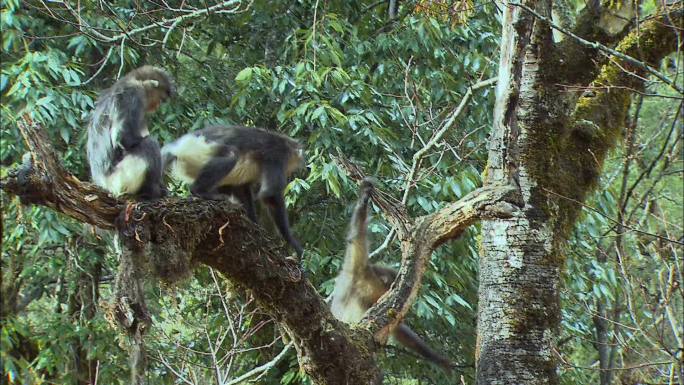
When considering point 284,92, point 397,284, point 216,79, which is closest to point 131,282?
point 397,284

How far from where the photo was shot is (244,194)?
17.8 feet

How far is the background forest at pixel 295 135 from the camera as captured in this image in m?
5.68

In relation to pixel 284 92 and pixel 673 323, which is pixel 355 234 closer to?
pixel 284 92

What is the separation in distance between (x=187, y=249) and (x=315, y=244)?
9.80 ft

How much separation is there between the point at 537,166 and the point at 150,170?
2219mm

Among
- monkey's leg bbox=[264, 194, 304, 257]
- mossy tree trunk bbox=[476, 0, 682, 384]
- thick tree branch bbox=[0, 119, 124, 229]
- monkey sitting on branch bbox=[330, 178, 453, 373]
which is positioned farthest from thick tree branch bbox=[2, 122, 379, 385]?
monkey's leg bbox=[264, 194, 304, 257]

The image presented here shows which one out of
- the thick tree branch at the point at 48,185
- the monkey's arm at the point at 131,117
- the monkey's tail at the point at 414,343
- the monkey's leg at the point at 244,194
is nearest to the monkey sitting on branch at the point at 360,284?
the monkey's tail at the point at 414,343

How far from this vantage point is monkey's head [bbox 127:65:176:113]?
190 inches

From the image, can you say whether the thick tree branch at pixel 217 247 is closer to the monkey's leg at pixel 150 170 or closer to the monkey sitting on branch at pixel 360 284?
the monkey's leg at pixel 150 170

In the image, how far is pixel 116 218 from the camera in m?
3.25

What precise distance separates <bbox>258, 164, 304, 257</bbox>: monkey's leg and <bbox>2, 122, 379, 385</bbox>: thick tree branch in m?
1.51

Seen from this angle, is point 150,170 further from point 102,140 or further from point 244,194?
point 244,194

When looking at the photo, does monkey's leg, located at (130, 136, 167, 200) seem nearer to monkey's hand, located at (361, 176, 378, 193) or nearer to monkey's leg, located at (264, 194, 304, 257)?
monkey's leg, located at (264, 194, 304, 257)

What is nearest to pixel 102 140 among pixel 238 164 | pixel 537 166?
pixel 238 164
